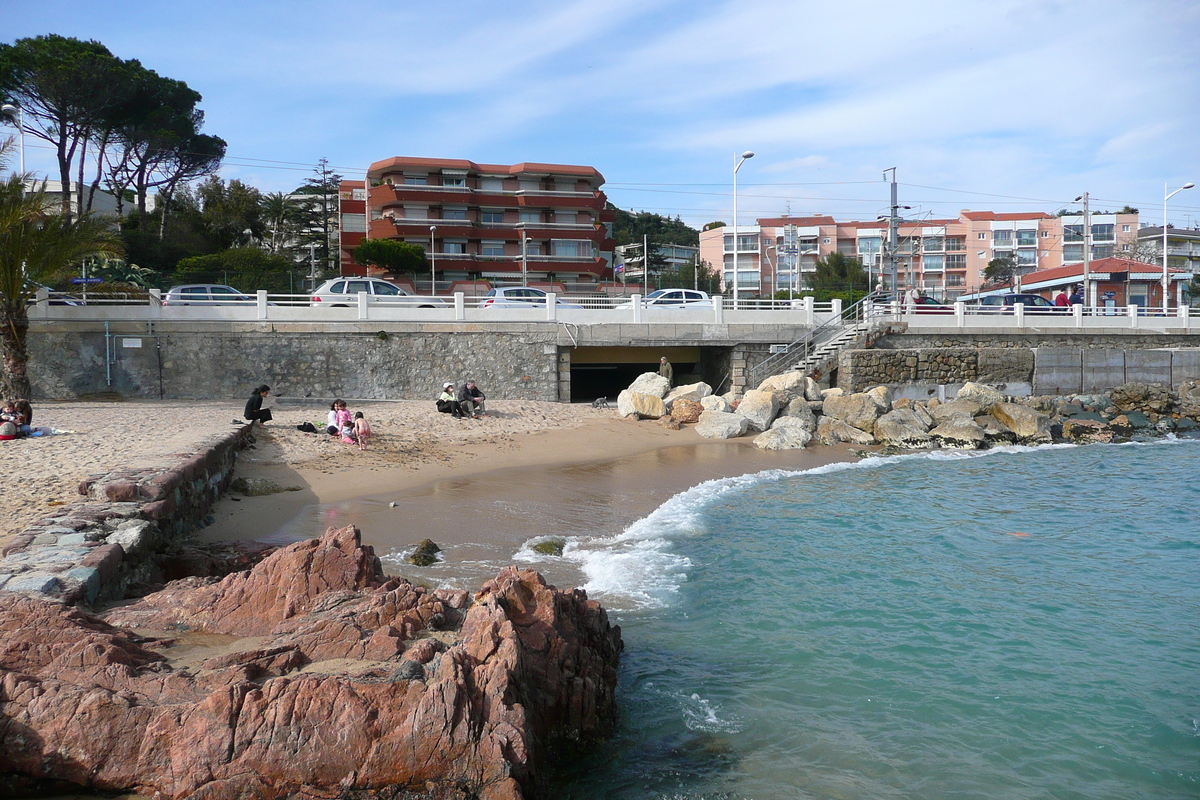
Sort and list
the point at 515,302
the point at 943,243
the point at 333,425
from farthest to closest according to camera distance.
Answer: the point at 943,243, the point at 515,302, the point at 333,425

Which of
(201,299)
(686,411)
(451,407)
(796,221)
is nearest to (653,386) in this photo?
(686,411)

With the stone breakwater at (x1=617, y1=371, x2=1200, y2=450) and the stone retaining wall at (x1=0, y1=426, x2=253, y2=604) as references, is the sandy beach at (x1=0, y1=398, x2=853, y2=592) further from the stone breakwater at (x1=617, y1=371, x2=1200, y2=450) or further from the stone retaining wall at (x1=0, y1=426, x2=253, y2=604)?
the stone breakwater at (x1=617, y1=371, x2=1200, y2=450)

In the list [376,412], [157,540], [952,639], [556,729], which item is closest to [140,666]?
[556,729]

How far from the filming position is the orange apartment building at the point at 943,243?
76.9m

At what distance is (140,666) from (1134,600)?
420 inches

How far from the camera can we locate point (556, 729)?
5695 millimetres

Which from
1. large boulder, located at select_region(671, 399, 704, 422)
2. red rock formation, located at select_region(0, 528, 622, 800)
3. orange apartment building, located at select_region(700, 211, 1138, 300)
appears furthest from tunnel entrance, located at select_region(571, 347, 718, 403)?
orange apartment building, located at select_region(700, 211, 1138, 300)

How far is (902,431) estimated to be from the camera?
2191 centimetres

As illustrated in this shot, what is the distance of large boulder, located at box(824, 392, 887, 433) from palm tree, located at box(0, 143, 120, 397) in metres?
19.5

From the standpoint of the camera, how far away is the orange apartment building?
76.9m

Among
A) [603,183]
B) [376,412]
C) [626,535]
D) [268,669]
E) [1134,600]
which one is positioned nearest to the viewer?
[268,669]

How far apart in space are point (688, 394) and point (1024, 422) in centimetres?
989

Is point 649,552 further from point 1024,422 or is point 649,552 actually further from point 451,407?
point 1024,422

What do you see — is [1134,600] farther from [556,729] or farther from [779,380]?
[779,380]
